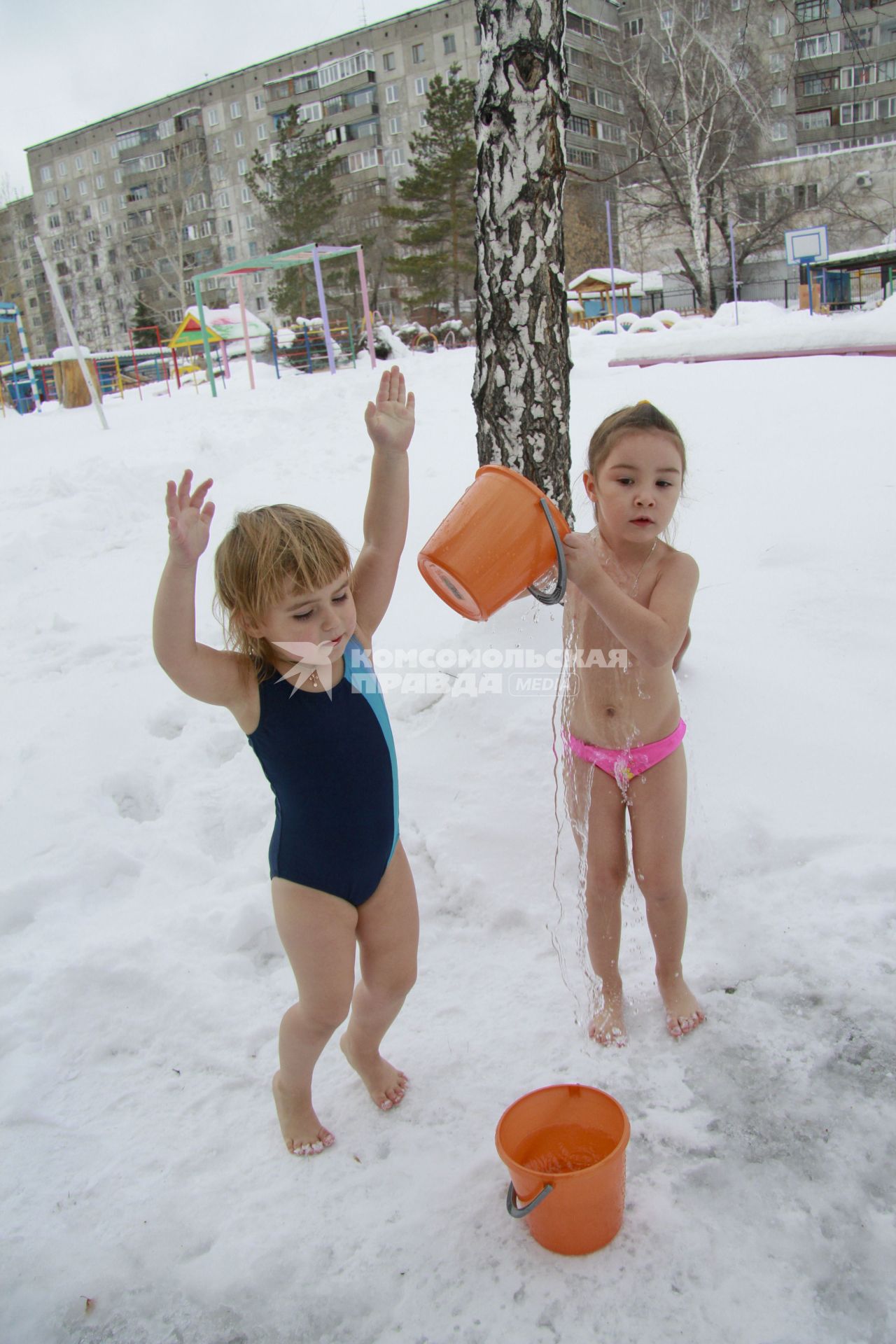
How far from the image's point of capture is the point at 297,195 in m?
38.3

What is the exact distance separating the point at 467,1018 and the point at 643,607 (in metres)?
1.10

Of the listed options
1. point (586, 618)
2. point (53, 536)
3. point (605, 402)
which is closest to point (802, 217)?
point (605, 402)

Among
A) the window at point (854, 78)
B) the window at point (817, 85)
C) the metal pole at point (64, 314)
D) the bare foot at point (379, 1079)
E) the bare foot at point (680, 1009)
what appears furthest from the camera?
the window at point (817, 85)

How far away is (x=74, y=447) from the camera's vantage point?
36.1 feet

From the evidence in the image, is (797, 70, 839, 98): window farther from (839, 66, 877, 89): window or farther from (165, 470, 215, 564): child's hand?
(165, 470, 215, 564): child's hand

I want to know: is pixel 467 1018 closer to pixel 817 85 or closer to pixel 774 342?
→ pixel 774 342

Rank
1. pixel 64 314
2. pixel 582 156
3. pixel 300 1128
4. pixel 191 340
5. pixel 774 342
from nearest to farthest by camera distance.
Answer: pixel 300 1128
pixel 774 342
pixel 64 314
pixel 191 340
pixel 582 156

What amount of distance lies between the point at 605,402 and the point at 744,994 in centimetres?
671

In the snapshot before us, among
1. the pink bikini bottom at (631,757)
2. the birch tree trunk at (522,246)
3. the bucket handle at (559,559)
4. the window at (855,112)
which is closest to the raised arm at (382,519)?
the bucket handle at (559,559)

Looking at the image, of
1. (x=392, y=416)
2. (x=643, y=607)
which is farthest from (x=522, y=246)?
(x=643, y=607)

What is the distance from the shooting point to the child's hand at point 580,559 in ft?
5.58

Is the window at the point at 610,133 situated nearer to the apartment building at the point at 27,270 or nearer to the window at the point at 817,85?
the window at the point at 817,85

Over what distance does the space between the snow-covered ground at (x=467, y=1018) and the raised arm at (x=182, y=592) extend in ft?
3.37

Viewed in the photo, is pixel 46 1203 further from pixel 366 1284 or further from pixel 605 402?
pixel 605 402
